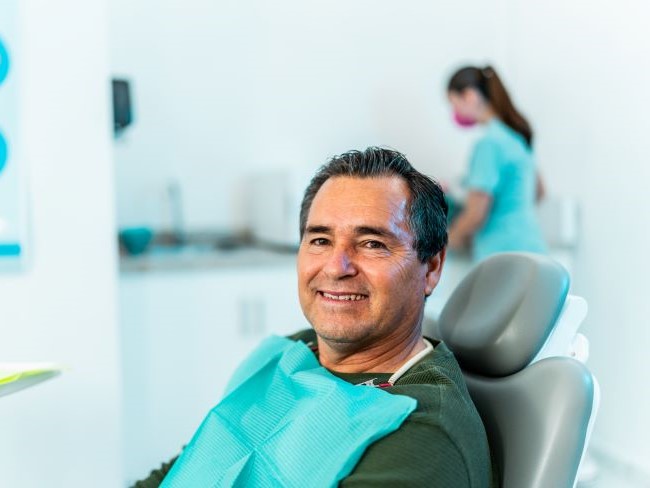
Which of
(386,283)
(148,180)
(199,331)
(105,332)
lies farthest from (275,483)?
(148,180)

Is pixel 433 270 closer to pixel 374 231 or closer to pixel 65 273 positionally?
pixel 374 231

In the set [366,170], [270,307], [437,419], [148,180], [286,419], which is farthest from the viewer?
[148,180]

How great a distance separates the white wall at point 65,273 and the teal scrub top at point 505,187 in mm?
1221

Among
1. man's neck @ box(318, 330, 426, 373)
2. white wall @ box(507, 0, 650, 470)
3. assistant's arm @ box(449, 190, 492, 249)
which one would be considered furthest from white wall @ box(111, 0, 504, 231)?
man's neck @ box(318, 330, 426, 373)

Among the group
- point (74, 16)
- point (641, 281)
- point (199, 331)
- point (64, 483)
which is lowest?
point (64, 483)

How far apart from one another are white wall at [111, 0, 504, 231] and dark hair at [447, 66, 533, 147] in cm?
78

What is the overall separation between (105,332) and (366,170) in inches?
44.8

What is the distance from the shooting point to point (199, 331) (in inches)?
105

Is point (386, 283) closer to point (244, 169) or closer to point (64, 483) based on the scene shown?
point (64, 483)

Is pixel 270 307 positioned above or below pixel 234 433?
below

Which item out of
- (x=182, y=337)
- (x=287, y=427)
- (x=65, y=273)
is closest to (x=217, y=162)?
(x=182, y=337)

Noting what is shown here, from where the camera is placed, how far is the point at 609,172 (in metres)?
2.65

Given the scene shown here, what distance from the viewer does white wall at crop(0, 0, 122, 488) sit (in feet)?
6.64

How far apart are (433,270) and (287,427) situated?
0.38 metres
